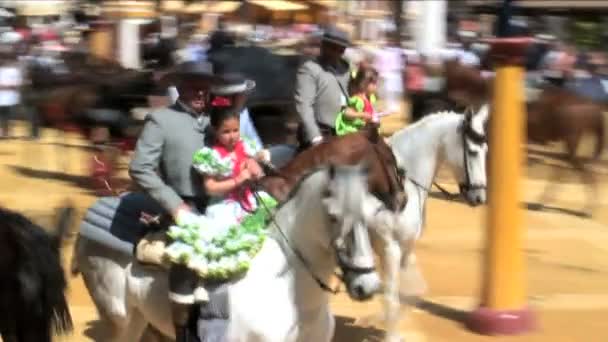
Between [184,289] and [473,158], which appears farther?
[473,158]

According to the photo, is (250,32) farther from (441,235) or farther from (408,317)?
(408,317)

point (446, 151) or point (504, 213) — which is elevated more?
point (446, 151)

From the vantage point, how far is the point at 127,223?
580cm

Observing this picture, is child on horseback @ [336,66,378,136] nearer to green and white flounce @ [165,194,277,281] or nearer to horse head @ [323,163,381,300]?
green and white flounce @ [165,194,277,281]

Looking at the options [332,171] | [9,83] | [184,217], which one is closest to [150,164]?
[184,217]

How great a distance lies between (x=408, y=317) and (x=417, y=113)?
971 cm

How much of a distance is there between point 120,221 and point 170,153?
0.67m

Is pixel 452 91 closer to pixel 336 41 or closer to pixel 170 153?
pixel 336 41

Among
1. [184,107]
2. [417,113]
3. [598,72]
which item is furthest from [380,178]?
[598,72]

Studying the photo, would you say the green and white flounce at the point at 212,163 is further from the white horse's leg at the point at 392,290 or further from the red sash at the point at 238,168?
the white horse's leg at the point at 392,290

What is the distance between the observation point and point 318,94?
26.5 ft

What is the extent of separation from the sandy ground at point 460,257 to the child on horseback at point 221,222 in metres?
2.07

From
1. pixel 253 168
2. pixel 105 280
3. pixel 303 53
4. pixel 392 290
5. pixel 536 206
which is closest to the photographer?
pixel 253 168

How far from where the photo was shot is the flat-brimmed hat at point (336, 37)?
7.89 metres
